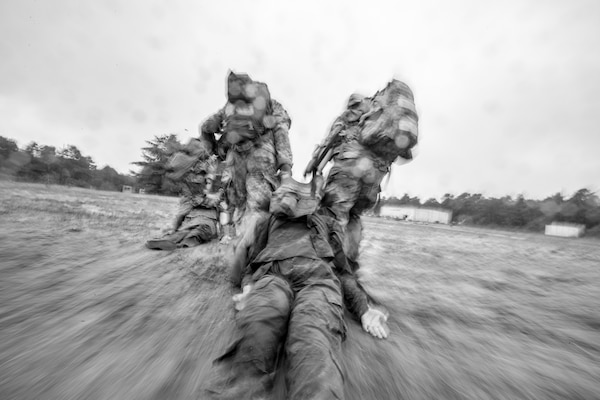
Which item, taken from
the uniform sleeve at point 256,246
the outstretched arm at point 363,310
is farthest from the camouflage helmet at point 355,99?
the outstretched arm at point 363,310

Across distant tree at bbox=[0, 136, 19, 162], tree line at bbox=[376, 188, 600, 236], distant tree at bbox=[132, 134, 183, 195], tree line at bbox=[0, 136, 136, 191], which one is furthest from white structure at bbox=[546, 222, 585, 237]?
distant tree at bbox=[0, 136, 19, 162]

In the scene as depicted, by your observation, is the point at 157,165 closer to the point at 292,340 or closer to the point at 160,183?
the point at 160,183

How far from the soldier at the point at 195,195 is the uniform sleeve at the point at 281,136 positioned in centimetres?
131

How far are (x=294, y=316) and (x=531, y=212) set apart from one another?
114 feet

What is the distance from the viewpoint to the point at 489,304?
1617mm

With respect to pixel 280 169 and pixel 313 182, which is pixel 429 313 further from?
pixel 280 169

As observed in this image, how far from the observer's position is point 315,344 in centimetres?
86

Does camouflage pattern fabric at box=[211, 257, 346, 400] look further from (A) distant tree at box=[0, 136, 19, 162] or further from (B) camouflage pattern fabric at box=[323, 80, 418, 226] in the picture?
(A) distant tree at box=[0, 136, 19, 162]

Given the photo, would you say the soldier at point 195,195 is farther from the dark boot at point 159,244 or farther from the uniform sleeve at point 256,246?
the uniform sleeve at point 256,246

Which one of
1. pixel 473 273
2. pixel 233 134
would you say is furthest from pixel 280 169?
pixel 473 273

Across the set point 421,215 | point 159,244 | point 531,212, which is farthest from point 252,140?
point 531,212

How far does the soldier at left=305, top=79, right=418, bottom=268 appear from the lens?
2207 millimetres

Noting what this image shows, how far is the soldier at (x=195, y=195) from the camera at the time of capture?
336 centimetres

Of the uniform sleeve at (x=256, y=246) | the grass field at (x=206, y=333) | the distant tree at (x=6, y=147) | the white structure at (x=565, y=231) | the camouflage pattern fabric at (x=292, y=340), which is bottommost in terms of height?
the grass field at (x=206, y=333)
